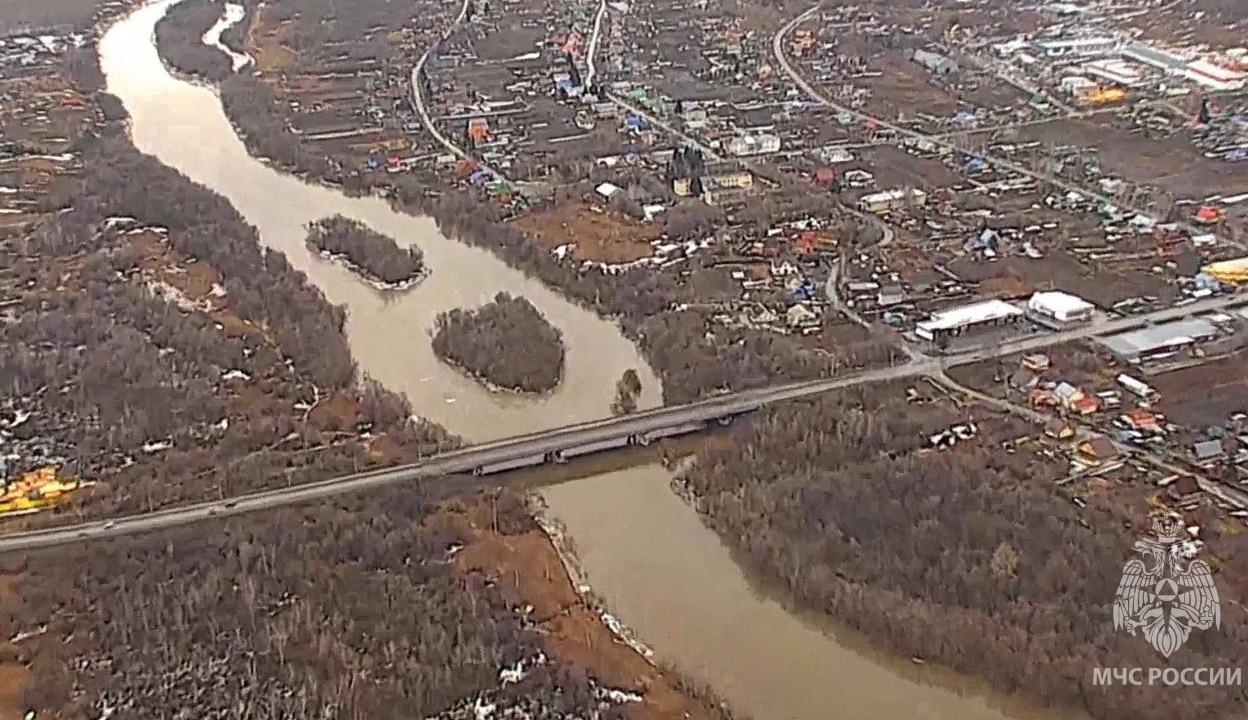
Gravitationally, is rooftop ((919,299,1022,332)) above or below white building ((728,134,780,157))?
above

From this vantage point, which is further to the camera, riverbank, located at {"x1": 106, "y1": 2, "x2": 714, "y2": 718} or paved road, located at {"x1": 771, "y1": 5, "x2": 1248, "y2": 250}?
paved road, located at {"x1": 771, "y1": 5, "x2": 1248, "y2": 250}

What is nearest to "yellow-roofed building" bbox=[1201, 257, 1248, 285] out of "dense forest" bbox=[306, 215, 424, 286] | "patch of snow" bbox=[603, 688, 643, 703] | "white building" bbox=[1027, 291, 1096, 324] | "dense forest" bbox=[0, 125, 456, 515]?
"white building" bbox=[1027, 291, 1096, 324]

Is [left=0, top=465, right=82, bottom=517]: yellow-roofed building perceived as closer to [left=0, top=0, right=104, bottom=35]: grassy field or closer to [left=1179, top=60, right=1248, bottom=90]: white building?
[left=1179, top=60, right=1248, bottom=90]: white building

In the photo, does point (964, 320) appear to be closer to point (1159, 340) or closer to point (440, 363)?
point (1159, 340)

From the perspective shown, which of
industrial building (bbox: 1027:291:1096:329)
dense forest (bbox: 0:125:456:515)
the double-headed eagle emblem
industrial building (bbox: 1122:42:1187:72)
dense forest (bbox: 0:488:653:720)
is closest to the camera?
dense forest (bbox: 0:488:653:720)

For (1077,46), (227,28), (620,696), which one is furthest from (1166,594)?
(227,28)

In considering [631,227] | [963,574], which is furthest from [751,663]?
[631,227]

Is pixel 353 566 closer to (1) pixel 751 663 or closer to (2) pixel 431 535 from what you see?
(2) pixel 431 535

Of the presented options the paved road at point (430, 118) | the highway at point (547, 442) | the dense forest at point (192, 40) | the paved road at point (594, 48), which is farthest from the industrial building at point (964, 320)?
the dense forest at point (192, 40)
